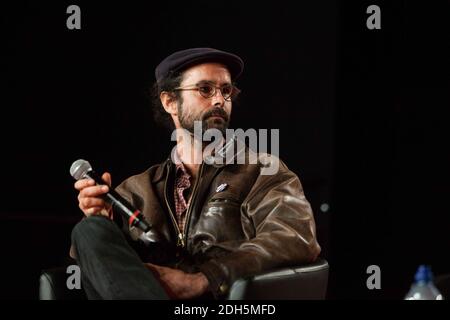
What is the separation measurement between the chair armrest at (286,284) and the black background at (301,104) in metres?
1.05

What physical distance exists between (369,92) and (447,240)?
81 cm

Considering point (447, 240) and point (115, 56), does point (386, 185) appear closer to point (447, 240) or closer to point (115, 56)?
point (447, 240)

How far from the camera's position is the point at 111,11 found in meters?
3.21

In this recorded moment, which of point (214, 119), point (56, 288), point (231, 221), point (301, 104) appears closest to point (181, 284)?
point (231, 221)

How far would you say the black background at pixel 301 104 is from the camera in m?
3.13

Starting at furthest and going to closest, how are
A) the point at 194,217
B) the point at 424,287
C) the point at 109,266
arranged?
the point at 194,217, the point at 424,287, the point at 109,266

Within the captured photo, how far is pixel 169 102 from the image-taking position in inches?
102

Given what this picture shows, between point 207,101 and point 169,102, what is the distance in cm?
25

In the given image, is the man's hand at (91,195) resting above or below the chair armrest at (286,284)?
above

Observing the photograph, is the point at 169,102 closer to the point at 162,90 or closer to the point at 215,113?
the point at 162,90

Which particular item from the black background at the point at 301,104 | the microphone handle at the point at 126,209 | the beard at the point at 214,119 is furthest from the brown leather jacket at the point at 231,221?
the black background at the point at 301,104

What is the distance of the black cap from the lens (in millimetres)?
2379

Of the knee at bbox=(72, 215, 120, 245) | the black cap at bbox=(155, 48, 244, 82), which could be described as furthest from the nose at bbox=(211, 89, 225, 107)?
the knee at bbox=(72, 215, 120, 245)

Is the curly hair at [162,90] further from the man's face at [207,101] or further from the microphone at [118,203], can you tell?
the microphone at [118,203]
